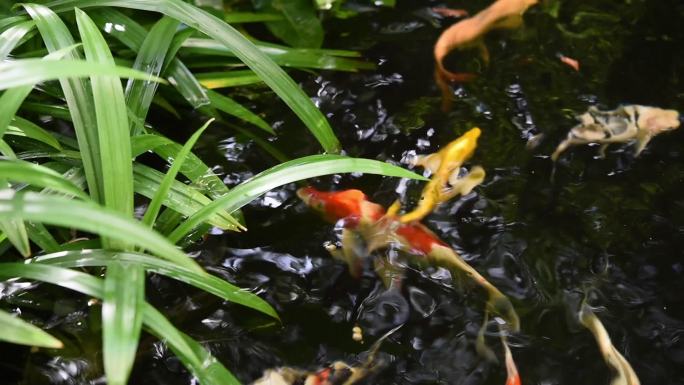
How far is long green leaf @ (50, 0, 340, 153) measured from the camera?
5.43 ft

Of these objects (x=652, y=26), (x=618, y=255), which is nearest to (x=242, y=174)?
(x=618, y=255)

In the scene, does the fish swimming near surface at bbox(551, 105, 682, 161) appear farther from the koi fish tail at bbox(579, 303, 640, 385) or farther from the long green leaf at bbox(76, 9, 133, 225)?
the long green leaf at bbox(76, 9, 133, 225)

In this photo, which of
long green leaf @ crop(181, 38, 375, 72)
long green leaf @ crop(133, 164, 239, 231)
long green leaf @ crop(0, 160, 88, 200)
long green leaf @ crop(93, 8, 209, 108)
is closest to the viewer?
long green leaf @ crop(0, 160, 88, 200)

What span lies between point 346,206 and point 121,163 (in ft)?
1.90

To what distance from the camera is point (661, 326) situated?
152cm

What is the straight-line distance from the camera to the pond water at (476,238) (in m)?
1.45

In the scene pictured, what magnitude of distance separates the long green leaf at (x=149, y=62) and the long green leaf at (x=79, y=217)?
61 cm

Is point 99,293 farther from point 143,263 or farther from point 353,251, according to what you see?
point 353,251

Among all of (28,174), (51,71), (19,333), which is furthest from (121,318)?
(51,71)

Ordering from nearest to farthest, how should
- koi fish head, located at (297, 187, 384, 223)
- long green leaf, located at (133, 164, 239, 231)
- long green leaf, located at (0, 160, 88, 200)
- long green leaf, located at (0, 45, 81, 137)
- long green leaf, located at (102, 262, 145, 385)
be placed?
long green leaf, located at (102, 262, 145, 385), long green leaf, located at (0, 160, 88, 200), long green leaf, located at (0, 45, 81, 137), long green leaf, located at (133, 164, 239, 231), koi fish head, located at (297, 187, 384, 223)

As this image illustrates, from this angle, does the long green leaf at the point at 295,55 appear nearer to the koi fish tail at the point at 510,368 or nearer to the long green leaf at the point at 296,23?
the long green leaf at the point at 296,23

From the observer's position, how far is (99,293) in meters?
1.16

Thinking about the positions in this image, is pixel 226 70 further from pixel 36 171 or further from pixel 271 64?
pixel 36 171

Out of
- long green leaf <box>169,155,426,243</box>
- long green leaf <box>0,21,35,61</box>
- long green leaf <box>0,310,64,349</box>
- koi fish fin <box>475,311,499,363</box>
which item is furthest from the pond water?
long green leaf <box>0,21,35,61</box>
